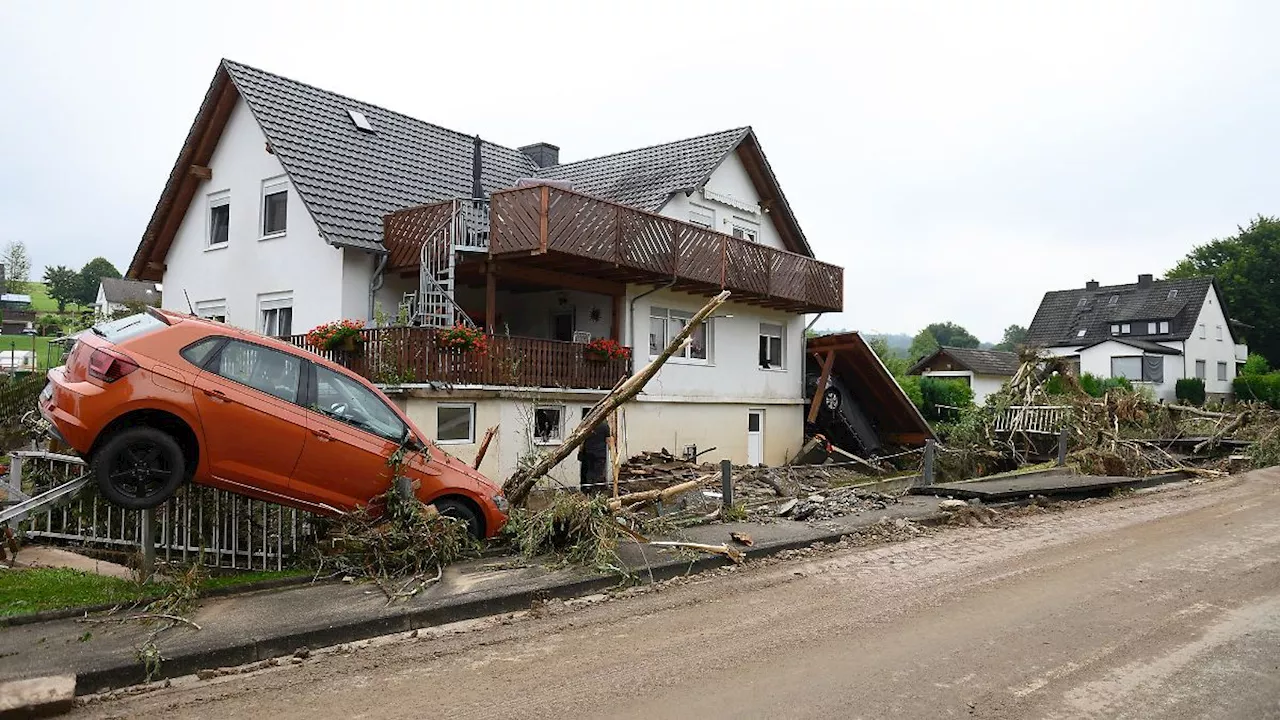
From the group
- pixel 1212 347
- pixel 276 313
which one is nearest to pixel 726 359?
pixel 276 313

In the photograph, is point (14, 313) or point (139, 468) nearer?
point (139, 468)

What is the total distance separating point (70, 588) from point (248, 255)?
13248mm

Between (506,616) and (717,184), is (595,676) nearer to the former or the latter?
(506,616)

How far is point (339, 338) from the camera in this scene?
15516mm

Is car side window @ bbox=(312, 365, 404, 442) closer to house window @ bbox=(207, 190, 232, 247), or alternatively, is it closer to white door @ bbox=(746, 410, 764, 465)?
house window @ bbox=(207, 190, 232, 247)

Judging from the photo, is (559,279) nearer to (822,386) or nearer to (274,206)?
(274,206)

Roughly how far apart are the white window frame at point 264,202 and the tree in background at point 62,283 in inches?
3438

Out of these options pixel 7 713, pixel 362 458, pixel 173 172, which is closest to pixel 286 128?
pixel 173 172

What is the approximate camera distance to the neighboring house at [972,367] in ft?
156

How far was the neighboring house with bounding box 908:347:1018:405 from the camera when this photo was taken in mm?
47594

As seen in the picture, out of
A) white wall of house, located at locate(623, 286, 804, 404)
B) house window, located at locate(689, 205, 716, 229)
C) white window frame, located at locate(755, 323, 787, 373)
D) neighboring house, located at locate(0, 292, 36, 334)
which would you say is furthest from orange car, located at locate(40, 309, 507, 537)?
neighboring house, located at locate(0, 292, 36, 334)

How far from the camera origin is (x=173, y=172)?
21328 millimetres

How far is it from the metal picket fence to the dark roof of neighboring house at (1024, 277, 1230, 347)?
173 feet

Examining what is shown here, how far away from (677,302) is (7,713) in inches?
696
